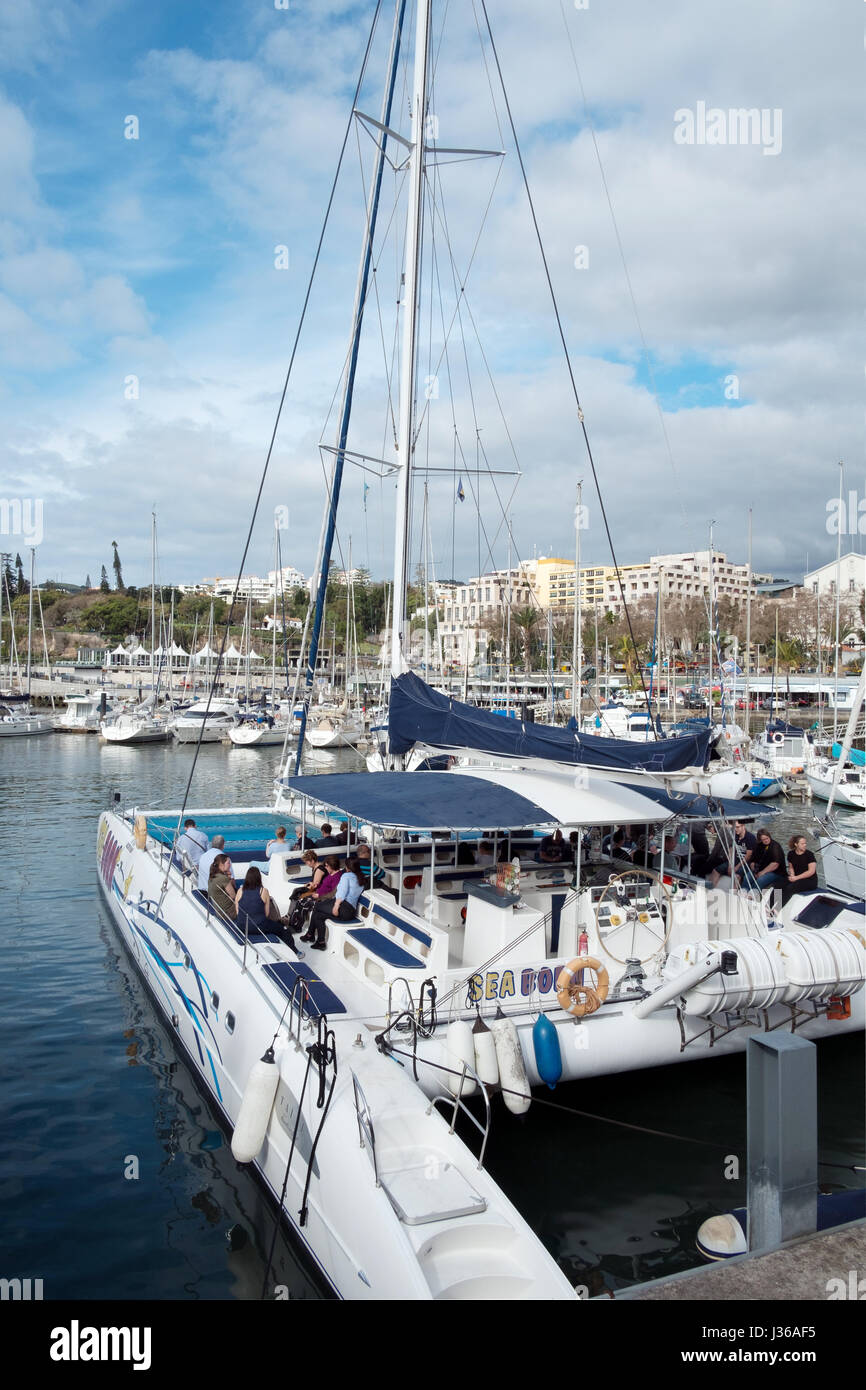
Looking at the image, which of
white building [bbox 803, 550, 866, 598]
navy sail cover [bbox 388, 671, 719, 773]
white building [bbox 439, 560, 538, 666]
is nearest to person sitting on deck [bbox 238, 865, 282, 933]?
navy sail cover [bbox 388, 671, 719, 773]

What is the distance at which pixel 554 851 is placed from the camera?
418 inches

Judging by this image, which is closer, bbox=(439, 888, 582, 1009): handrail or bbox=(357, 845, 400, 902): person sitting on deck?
bbox=(439, 888, 582, 1009): handrail

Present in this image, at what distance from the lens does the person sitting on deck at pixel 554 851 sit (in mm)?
10594

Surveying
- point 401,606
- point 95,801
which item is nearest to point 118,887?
point 401,606

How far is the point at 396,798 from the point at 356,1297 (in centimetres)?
450

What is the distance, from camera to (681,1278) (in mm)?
4656

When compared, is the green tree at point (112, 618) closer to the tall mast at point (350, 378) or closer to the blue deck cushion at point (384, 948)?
the tall mast at point (350, 378)

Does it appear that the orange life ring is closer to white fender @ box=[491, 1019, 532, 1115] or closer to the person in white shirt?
white fender @ box=[491, 1019, 532, 1115]

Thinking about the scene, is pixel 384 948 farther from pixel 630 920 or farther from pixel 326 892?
pixel 630 920

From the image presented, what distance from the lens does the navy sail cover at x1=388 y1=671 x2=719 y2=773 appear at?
9172 millimetres

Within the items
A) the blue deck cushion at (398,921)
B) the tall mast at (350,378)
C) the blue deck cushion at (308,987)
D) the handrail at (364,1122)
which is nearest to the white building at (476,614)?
the tall mast at (350,378)

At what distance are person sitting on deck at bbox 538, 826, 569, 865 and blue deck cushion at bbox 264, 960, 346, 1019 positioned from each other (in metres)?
3.34

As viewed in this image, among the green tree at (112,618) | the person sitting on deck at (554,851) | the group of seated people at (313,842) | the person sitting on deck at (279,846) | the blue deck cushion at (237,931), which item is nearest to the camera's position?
the blue deck cushion at (237,931)

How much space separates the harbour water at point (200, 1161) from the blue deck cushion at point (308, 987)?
4.83 feet
